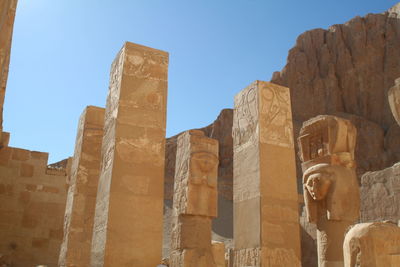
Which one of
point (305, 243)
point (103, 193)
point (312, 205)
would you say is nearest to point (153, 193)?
point (103, 193)

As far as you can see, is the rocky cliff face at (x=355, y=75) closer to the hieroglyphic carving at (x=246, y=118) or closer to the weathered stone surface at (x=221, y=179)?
the weathered stone surface at (x=221, y=179)

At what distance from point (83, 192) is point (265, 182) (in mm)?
4194

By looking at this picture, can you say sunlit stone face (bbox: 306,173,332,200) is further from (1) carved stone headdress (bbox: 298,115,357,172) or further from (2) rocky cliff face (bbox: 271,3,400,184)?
(2) rocky cliff face (bbox: 271,3,400,184)

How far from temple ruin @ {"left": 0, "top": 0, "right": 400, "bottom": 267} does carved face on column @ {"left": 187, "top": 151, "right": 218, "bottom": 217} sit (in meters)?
0.02

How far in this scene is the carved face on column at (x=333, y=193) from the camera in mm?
5730

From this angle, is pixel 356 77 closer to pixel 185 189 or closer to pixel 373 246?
pixel 185 189

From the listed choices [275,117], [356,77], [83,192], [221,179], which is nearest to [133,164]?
[275,117]

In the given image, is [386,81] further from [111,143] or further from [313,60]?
[111,143]

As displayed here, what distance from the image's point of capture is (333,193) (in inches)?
227

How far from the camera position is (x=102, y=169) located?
6.71m

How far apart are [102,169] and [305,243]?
12.4 metres

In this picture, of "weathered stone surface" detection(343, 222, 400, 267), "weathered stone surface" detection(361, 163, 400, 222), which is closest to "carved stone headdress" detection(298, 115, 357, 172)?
"weathered stone surface" detection(343, 222, 400, 267)

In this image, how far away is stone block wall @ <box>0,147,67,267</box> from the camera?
10.7 metres

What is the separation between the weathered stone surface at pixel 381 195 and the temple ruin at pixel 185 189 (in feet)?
0.08
